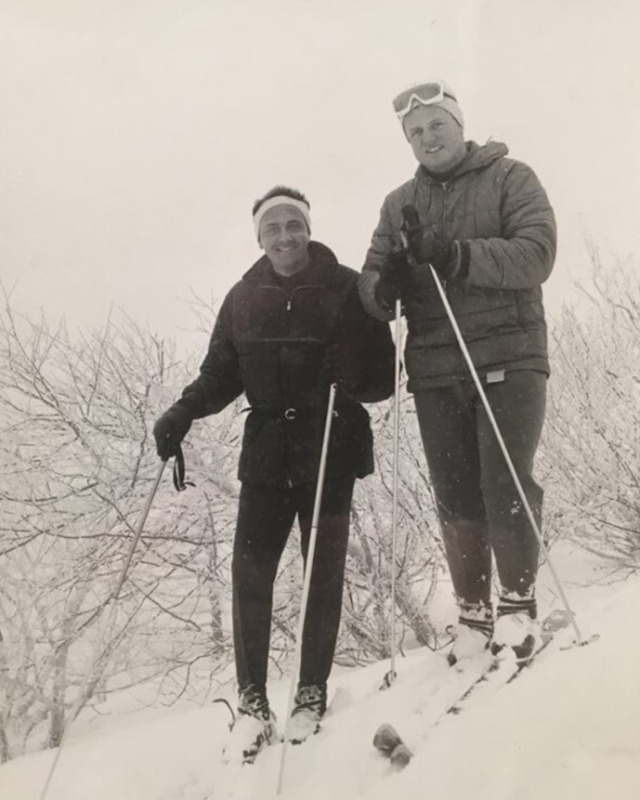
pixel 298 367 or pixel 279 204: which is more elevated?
pixel 279 204

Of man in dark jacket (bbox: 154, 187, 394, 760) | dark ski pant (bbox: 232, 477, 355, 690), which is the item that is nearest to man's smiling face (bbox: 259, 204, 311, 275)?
man in dark jacket (bbox: 154, 187, 394, 760)

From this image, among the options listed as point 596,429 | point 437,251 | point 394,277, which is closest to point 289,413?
point 394,277

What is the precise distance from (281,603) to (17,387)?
63.1 inches

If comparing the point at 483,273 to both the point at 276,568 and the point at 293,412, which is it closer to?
the point at 293,412

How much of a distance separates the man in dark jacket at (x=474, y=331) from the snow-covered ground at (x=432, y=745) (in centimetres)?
14

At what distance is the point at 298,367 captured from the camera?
1.62 m

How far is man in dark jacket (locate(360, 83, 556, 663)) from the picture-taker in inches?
58.4

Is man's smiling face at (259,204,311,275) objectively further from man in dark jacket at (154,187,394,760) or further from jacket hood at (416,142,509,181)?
jacket hood at (416,142,509,181)

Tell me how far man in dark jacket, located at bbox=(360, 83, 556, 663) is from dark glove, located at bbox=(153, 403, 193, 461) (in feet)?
1.75

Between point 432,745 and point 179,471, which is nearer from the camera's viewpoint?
point 432,745

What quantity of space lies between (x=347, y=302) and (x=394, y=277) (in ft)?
0.57

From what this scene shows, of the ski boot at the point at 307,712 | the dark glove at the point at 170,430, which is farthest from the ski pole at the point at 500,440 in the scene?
the dark glove at the point at 170,430

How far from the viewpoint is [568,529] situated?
3330 millimetres

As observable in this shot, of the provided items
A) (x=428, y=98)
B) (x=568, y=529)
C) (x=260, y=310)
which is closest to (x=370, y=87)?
(x=428, y=98)
